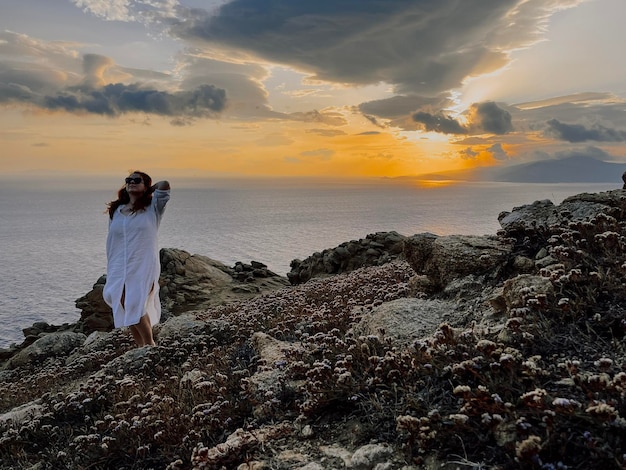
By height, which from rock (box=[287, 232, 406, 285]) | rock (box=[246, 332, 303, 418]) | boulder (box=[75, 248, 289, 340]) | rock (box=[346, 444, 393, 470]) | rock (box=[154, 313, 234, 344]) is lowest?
boulder (box=[75, 248, 289, 340])

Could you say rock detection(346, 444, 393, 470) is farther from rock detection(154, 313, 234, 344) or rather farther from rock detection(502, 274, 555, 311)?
rock detection(154, 313, 234, 344)

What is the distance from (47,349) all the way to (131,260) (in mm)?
12079

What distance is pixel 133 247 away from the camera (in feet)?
32.6

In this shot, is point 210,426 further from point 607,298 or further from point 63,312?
point 63,312

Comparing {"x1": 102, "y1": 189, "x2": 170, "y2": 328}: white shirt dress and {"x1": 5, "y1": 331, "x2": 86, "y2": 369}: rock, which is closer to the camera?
{"x1": 102, "y1": 189, "x2": 170, "y2": 328}: white shirt dress

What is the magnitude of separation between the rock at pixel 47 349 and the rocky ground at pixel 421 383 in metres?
9.83

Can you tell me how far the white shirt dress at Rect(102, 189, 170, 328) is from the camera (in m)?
9.90

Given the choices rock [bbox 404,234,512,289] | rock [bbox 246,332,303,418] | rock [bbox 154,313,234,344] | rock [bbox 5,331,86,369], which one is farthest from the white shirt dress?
rock [bbox 5,331,86,369]

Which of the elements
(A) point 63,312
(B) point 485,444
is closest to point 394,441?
(B) point 485,444

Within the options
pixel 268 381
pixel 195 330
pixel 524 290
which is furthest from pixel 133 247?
pixel 524 290

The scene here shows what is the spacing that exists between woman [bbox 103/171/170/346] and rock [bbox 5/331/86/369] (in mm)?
11068

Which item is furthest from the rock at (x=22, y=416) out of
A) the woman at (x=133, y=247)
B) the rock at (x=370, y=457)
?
the rock at (x=370, y=457)

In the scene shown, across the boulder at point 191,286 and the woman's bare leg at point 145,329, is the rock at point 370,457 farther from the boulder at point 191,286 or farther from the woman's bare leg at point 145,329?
the boulder at point 191,286

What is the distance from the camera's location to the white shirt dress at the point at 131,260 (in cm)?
990
